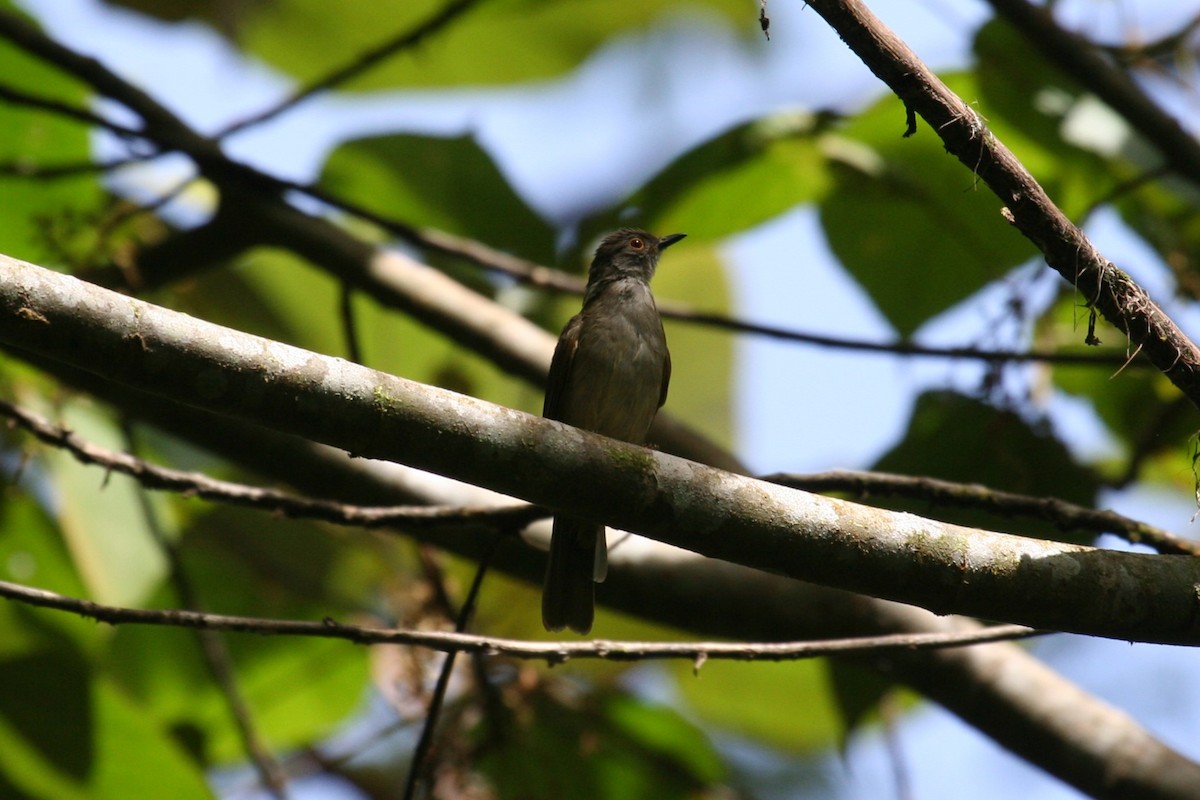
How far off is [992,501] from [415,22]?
393cm

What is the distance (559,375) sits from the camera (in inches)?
169

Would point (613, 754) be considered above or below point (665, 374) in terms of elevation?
below

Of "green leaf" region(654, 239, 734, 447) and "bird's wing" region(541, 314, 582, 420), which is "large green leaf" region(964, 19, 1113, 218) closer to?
"bird's wing" region(541, 314, 582, 420)

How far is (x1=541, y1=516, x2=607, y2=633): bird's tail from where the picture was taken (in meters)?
3.81

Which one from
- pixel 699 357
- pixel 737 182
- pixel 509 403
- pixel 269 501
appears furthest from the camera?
pixel 699 357

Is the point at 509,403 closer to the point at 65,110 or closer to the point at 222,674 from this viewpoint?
the point at 222,674

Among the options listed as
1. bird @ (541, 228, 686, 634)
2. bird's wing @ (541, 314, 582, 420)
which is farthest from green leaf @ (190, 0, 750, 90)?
bird's wing @ (541, 314, 582, 420)

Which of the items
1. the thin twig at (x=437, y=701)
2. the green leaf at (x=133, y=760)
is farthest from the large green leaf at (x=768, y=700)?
the thin twig at (x=437, y=701)

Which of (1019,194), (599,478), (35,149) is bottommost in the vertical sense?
(599,478)

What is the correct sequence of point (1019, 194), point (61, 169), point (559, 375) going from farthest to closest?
point (61, 169)
point (559, 375)
point (1019, 194)

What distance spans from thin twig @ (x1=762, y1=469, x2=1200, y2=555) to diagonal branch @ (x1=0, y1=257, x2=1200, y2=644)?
1.62 feet

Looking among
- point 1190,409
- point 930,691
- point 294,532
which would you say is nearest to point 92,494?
point 294,532

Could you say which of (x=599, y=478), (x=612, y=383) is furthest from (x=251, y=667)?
(x=599, y=478)

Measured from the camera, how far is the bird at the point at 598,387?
3826 millimetres
